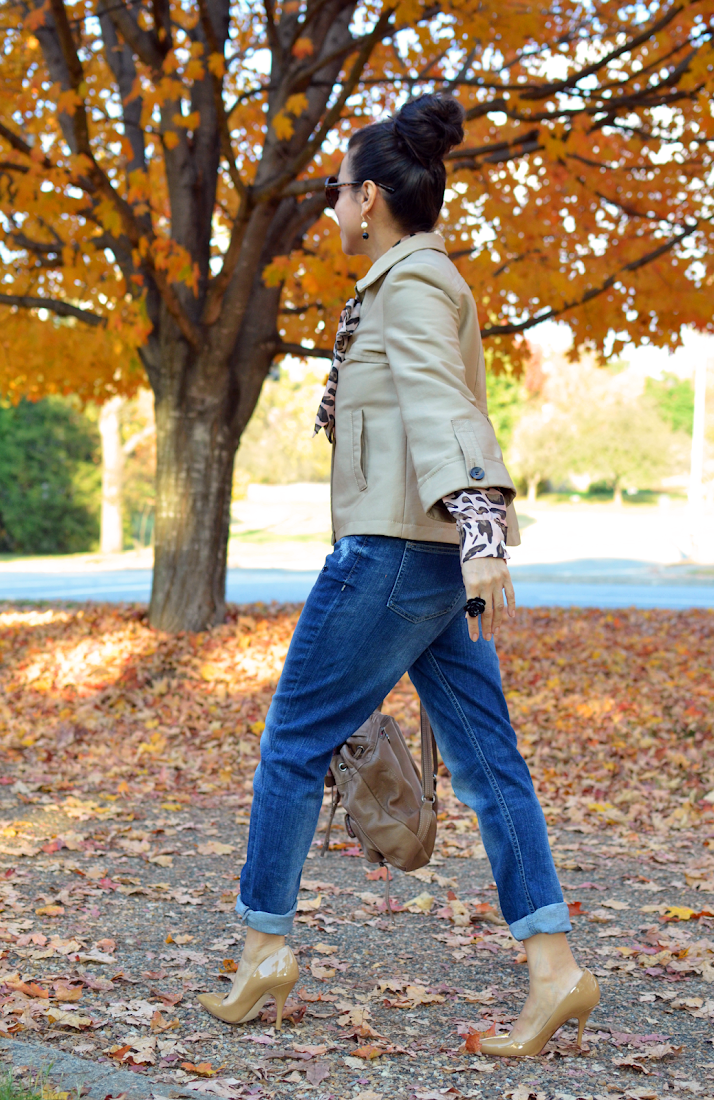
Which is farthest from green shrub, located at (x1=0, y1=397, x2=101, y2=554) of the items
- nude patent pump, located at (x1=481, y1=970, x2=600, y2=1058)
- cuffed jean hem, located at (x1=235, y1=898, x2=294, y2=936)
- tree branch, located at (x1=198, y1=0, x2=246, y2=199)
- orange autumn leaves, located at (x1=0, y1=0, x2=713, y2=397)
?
nude patent pump, located at (x1=481, y1=970, x2=600, y2=1058)

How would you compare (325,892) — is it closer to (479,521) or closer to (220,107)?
(479,521)

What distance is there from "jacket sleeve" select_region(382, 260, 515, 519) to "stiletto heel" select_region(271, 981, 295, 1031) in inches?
46.6

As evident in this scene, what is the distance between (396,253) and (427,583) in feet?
2.42

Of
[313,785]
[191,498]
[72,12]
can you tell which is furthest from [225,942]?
[72,12]

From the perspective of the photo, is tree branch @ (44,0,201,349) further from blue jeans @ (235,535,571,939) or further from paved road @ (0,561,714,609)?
paved road @ (0,561,714,609)

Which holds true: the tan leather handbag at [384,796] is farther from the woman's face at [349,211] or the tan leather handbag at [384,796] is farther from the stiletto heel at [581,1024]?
the woman's face at [349,211]

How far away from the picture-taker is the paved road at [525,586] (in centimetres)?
1541

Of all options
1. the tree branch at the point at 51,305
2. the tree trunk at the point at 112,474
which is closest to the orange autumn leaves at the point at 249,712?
the tree branch at the point at 51,305

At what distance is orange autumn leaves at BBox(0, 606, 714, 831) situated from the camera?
16.8 feet

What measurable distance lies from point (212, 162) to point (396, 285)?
6153 millimetres

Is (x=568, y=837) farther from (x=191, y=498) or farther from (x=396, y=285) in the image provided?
(x=191, y=498)

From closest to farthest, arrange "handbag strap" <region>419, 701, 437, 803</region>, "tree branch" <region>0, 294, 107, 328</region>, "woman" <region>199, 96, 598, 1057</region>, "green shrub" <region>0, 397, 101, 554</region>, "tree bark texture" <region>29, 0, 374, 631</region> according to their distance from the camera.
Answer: "woman" <region>199, 96, 598, 1057</region>, "handbag strap" <region>419, 701, 437, 803</region>, "tree bark texture" <region>29, 0, 374, 631</region>, "tree branch" <region>0, 294, 107, 328</region>, "green shrub" <region>0, 397, 101, 554</region>

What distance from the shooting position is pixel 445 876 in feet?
13.1

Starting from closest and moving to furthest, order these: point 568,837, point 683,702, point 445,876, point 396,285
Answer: point 396,285
point 445,876
point 568,837
point 683,702
